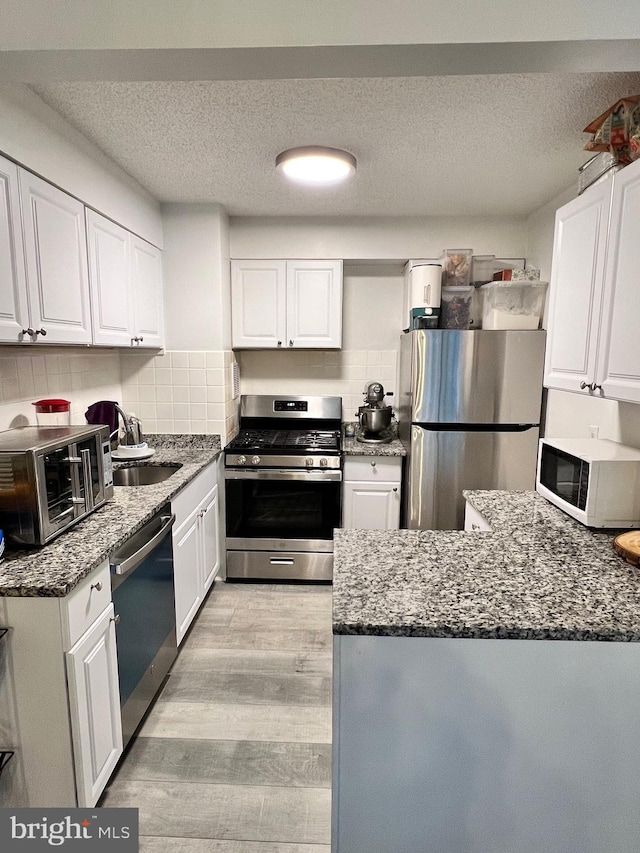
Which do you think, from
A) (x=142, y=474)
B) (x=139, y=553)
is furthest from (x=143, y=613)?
(x=142, y=474)

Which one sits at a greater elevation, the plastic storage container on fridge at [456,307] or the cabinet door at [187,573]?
the plastic storage container on fridge at [456,307]

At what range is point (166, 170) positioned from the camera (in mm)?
2324

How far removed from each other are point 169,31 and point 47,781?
6.54 ft

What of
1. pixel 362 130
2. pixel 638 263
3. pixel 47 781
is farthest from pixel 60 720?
pixel 362 130

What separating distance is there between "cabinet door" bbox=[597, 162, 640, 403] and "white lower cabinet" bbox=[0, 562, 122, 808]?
172 centimetres

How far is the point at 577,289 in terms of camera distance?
66.4 inches

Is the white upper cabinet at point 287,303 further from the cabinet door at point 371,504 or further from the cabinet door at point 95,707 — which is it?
the cabinet door at point 95,707

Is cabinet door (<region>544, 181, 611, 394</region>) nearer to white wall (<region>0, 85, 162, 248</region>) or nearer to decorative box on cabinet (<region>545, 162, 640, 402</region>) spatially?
decorative box on cabinet (<region>545, 162, 640, 402</region>)

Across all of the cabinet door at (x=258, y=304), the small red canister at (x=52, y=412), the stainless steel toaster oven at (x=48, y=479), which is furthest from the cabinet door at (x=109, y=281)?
the cabinet door at (x=258, y=304)

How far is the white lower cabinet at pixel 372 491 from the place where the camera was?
3005 mm

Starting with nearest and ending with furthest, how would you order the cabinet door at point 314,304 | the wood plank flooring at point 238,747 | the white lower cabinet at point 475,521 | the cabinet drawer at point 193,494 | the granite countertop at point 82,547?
the granite countertop at point 82,547 < the wood plank flooring at point 238,747 < the white lower cabinet at point 475,521 < the cabinet drawer at point 193,494 < the cabinet door at point 314,304

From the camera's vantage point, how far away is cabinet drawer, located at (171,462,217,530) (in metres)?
2.20

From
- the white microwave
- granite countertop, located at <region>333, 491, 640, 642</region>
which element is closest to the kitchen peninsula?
granite countertop, located at <region>333, 491, 640, 642</region>

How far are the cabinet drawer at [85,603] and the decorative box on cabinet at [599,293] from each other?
5.58 ft
